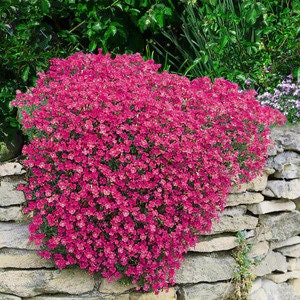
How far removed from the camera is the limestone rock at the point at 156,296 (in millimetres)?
3441

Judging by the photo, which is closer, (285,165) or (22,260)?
(22,260)

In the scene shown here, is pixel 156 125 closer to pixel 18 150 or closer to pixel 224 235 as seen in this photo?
pixel 224 235

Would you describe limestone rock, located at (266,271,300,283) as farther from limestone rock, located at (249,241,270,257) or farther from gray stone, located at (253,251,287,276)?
limestone rock, located at (249,241,270,257)

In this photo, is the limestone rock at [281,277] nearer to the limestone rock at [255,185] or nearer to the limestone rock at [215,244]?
the limestone rock at [215,244]

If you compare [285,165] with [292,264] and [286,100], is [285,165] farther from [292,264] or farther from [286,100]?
[286,100]

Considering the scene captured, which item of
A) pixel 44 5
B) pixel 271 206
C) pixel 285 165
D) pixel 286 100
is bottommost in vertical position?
pixel 271 206

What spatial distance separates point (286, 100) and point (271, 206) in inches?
44.3

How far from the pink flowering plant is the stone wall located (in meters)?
0.12

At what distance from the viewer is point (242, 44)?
4914mm

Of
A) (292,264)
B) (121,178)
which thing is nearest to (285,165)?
(292,264)

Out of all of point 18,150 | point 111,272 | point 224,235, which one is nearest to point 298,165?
point 224,235

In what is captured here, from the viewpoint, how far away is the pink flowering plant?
314cm

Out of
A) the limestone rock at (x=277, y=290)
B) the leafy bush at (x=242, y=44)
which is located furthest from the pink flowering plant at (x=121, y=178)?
the leafy bush at (x=242, y=44)

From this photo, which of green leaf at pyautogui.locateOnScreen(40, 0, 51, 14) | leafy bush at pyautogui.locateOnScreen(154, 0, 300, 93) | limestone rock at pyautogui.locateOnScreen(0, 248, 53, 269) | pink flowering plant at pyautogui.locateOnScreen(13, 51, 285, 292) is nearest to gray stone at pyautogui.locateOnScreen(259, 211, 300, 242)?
pink flowering plant at pyautogui.locateOnScreen(13, 51, 285, 292)
